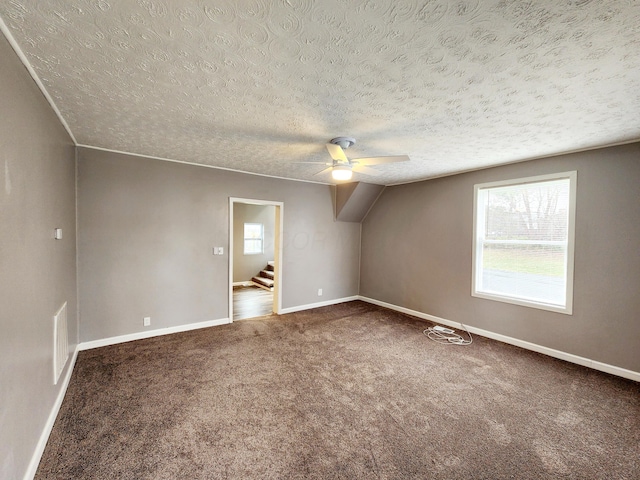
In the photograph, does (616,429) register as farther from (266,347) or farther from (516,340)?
(266,347)

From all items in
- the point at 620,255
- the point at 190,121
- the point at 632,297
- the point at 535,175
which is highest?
the point at 190,121

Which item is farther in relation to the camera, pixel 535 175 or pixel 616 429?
pixel 535 175

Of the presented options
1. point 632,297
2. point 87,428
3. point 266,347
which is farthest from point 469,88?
point 87,428

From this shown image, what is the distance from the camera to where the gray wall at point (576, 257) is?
9.04 feet

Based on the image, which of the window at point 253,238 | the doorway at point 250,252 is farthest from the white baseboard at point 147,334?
the window at point 253,238

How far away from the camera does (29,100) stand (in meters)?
1.62

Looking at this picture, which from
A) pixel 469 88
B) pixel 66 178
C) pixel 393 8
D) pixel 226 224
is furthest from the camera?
pixel 226 224

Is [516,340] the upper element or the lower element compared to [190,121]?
lower

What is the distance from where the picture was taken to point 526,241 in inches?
138

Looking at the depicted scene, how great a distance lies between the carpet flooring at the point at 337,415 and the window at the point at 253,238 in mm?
4321

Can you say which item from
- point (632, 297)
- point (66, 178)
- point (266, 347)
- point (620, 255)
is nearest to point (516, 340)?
point (632, 297)

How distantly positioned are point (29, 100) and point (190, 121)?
98cm

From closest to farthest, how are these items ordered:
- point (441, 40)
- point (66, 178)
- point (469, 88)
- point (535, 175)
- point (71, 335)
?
point (441, 40) → point (469, 88) → point (66, 178) → point (71, 335) → point (535, 175)

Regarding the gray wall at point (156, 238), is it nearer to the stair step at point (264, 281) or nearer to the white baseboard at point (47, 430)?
the white baseboard at point (47, 430)
